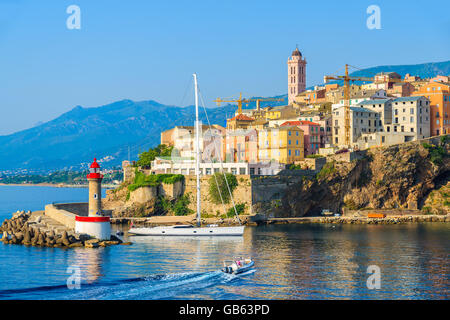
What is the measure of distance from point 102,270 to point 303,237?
22104mm

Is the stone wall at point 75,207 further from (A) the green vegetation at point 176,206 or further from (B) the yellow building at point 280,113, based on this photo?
(B) the yellow building at point 280,113

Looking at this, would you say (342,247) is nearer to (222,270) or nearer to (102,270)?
(222,270)

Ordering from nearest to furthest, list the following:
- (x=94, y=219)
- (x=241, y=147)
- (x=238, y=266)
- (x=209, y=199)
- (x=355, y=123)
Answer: (x=238, y=266) < (x=94, y=219) < (x=209, y=199) < (x=241, y=147) < (x=355, y=123)

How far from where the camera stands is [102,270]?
42.9 meters

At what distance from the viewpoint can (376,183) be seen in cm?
7981

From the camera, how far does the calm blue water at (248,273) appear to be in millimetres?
37062

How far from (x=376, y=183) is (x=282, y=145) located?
1165 centimetres

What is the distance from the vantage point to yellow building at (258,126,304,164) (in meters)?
83.1

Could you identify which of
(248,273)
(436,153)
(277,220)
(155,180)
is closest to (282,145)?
(277,220)

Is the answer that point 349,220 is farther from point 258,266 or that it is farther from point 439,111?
point 258,266

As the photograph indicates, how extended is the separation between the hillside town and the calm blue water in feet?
72.9

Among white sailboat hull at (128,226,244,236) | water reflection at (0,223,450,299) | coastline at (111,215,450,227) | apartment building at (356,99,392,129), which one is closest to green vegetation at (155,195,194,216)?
coastline at (111,215,450,227)

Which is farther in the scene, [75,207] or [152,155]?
[152,155]

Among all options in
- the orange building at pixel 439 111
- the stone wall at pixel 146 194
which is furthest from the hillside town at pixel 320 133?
the stone wall at pixel 146 194
